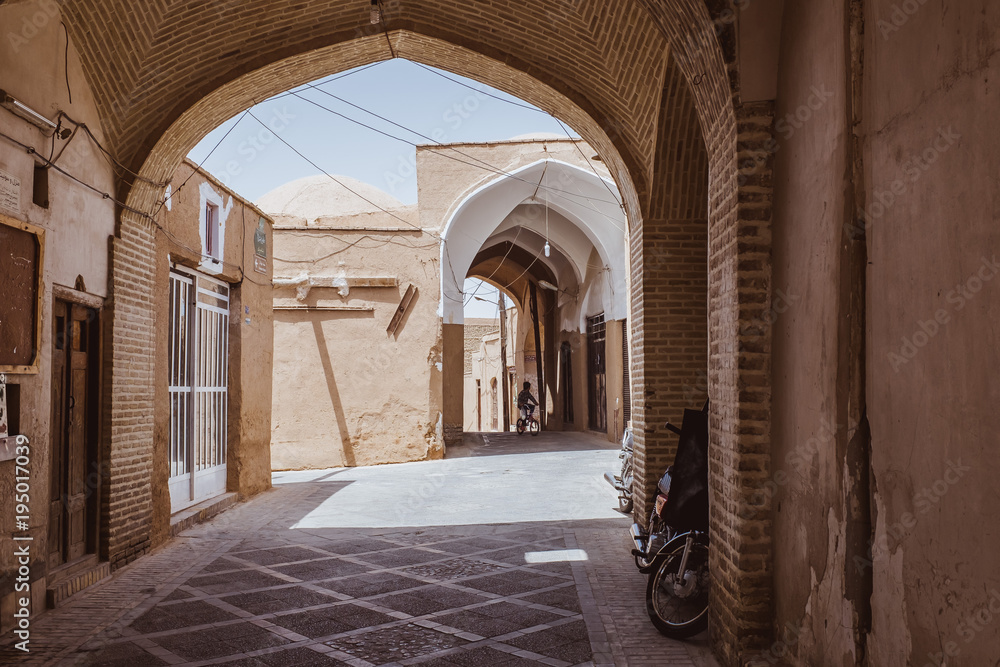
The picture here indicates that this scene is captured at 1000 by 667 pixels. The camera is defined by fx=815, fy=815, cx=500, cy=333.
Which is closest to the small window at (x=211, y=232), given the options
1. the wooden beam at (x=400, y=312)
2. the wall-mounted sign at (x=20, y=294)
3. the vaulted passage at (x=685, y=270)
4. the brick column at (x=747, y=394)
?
the vaulted passage at (x=685, y=270)

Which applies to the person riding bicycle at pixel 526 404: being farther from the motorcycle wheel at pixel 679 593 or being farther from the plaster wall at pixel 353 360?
the motorcycle wheel at pixel 679 593

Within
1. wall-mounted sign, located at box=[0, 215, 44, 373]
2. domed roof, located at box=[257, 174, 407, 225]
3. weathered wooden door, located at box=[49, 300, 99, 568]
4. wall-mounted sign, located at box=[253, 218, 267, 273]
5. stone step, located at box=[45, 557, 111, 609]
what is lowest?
stone step, located at box=[45, 557, 111, 609]

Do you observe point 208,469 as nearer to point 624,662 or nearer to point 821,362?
point 624,662

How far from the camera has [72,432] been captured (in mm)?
6027

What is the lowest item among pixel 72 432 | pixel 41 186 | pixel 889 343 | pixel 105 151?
pixel 72 432

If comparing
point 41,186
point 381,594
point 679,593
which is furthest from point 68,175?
point 679,593

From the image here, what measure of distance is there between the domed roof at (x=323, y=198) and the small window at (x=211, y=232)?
27.8 ft

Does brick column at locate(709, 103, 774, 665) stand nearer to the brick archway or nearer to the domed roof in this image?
the brick archway

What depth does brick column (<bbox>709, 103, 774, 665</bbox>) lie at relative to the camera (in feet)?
12.7

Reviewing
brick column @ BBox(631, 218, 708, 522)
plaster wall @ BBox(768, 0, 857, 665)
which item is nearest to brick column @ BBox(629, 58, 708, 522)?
brick column @ BBox(631, 218, 708, 522)

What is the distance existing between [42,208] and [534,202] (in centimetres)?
1284

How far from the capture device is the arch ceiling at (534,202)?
52.0ft

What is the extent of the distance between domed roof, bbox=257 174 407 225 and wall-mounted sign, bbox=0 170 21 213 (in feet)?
41.0

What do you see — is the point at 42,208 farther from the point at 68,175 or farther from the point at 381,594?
the point at 381,594
